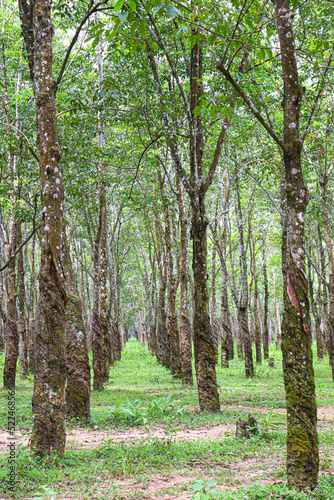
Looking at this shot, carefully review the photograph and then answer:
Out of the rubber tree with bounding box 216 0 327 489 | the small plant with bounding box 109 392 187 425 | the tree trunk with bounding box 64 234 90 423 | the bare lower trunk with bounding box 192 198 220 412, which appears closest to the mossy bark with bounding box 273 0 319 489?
the rubber tree with bounding box 216 0 327 489

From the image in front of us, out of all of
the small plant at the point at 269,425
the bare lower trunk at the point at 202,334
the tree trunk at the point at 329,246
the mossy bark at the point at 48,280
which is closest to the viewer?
the mossy bark at the point at 48,280

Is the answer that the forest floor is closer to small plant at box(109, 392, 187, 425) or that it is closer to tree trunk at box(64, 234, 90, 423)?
small plant at box(109, 392, 187, 425)

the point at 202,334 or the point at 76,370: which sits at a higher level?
the point at 202,334

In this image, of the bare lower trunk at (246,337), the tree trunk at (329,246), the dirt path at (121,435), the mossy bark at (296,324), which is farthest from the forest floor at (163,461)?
the bare lower trunk at (246,337)

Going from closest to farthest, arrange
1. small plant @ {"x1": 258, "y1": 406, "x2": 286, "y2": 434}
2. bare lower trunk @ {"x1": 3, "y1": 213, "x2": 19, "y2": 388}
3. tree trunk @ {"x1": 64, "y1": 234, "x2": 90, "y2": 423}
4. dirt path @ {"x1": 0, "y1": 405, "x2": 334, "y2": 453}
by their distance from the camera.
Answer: dirt path @ {"x1": 0, "y1": 405, "x2": 334, "y2": 453} → small plant @ {"x1": 258, "y1": 406, "x2": 286, "y2": 434} → tree trunk @ {"x1": 64, "y1": 234, "x2": 90, "y2": 423} → bare lower trunk @ {"x1": 3, "y1": 213, "x2": 19, "y2": 388}

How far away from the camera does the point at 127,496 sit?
4391 mm

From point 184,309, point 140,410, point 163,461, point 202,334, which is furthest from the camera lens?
point 184,309

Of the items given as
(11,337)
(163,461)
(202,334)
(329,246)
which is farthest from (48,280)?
(329,246)

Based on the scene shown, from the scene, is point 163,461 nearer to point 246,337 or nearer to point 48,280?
point 48,280

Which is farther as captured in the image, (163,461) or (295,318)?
(163,461)

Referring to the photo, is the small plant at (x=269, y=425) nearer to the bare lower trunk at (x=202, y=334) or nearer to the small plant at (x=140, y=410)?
the bare lower trunk at (x=202, y=334)

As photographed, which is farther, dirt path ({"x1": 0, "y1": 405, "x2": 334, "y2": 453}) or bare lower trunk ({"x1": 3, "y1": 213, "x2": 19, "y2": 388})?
bare lower trunk ({"x1": 3, "y1": 213, "x2": 19, "y2": 388})

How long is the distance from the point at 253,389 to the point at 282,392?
1.08 m

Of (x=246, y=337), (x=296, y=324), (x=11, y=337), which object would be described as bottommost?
(x=246, y=337)
